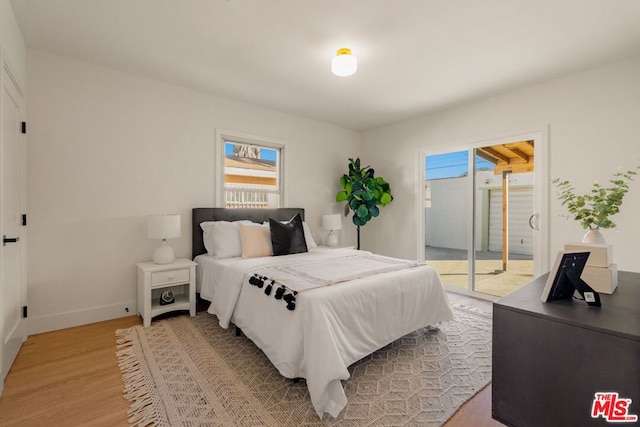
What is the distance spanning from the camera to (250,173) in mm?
4133

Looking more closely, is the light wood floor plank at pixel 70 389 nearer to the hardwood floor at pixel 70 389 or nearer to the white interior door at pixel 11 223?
the hardwood floor at pixel 70 389

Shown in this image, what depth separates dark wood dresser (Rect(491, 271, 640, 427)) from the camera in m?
0.94

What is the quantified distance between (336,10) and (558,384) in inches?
97.7

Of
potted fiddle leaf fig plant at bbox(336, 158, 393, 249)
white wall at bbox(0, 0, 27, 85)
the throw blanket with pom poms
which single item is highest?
white wall at bbox(0, 0, 27, 85)

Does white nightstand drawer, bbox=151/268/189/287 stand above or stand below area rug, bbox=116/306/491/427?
above

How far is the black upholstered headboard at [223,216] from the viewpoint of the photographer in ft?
11.3

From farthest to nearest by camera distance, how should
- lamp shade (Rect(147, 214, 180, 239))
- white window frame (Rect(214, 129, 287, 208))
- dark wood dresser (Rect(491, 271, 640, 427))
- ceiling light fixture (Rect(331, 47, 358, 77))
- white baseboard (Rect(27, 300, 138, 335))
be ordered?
1. white window frame (Rect(214, 129, 287, 208))
2. lamp shade (Rect(147, 214, 180, 239))
3. white baseboard (Rect(27, 300, 138, 335))
4. ceiling light fixture (Rect(331, 47, 358, 77))
5. dark wood dresser (Rect(491, 271, 640, 427))

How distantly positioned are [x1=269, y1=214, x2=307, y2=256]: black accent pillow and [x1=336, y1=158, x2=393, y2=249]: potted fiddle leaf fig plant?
1.46 meters

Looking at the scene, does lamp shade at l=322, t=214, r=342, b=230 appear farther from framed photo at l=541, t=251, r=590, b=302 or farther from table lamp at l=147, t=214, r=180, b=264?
framed photo at l=541, t=251, r=590, b=302

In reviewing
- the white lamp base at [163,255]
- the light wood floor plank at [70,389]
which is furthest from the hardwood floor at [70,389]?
the white lamp base at [163,255]

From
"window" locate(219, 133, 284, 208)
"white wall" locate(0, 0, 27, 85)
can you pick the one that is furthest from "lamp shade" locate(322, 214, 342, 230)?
"white wall" locate(0, 0, 27, 85)

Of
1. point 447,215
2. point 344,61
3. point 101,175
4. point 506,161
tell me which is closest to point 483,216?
point 447,215

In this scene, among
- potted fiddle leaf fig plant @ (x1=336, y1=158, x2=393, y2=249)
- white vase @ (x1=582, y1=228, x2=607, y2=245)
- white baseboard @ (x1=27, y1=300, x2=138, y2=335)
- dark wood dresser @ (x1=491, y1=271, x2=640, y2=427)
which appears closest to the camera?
dark wood dresser @ (x1=491, y1=271, x2=640, y2=427)

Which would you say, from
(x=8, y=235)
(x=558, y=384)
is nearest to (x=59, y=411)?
(x=8, y=235)
